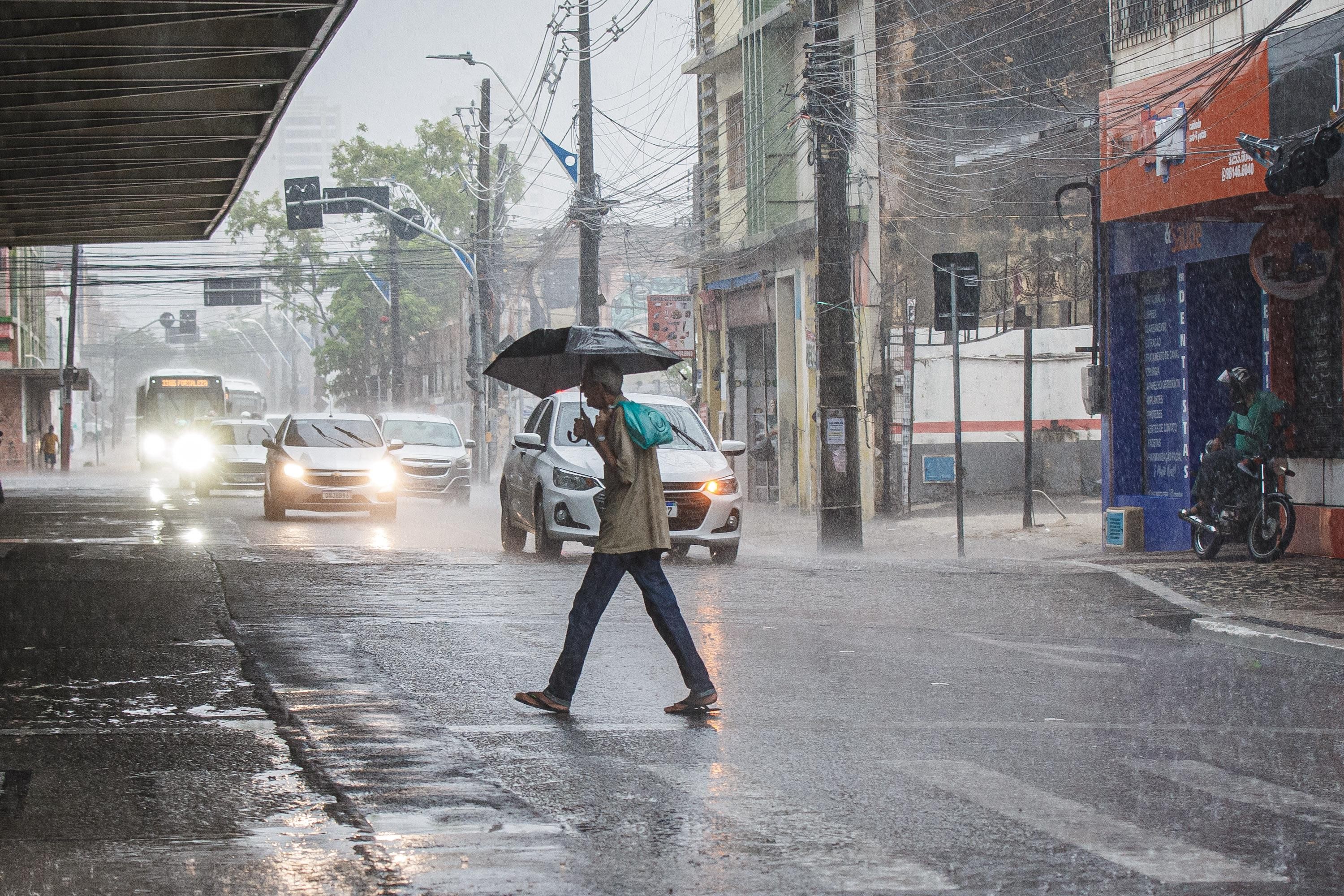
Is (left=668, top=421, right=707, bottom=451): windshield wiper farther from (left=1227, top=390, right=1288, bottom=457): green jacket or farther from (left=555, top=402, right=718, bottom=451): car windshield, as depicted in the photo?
(left=1227, top=390, right=1288, bottom=457): green jacket

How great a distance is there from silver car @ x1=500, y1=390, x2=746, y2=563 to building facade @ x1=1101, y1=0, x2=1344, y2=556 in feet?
16.4

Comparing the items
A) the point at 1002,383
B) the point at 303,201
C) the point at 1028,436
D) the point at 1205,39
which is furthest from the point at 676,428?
the point at 303,201

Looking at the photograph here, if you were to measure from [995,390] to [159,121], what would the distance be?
1455 cm

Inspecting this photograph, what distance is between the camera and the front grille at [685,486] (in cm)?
1650

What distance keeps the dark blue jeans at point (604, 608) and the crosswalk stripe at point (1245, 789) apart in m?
2.23

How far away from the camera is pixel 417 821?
5.55 m

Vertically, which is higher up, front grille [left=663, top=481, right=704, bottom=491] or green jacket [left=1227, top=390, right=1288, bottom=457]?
green jacket [left=1227, top=390, right=1288, bottom=457]

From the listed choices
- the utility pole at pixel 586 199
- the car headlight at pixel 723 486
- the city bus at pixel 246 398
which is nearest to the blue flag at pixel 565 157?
the utility pole at pixel 586 199

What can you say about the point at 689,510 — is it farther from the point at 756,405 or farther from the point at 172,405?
the point at 172,405

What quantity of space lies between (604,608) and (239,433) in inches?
1093

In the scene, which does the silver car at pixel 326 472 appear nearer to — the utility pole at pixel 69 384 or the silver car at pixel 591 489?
the silver car at pixel 591 489

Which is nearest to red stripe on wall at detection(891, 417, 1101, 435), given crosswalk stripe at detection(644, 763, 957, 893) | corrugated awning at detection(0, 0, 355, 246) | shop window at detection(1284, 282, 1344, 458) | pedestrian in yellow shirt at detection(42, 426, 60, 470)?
shop window at detection(1284, 282, 1344, 458)

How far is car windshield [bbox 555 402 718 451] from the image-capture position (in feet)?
57.4

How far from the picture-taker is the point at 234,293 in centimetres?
6700
